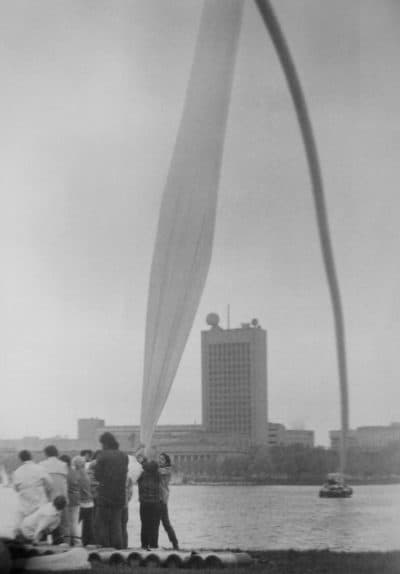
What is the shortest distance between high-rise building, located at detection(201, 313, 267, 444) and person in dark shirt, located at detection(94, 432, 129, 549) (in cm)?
157

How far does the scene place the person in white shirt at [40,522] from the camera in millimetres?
5039

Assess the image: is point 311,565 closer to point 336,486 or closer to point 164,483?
point 164,483

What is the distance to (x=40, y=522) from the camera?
506 centimetres

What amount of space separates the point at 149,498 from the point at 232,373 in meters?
2.12

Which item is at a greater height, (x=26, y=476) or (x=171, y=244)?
(x=171, y=244)

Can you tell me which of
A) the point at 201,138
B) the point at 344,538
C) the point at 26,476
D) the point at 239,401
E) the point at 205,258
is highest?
→ the point at 201,138

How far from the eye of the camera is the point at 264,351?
24.6ft

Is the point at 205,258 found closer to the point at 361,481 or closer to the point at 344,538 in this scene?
the point at 344,538

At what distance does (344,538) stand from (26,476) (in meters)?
3.73

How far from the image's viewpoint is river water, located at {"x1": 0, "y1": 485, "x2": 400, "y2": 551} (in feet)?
25.3

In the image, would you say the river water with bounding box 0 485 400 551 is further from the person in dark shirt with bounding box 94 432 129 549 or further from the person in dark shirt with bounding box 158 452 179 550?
the person in dark shirt with bounding box 158 452 179 550

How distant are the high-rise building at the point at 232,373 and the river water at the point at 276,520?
1022 millimetres

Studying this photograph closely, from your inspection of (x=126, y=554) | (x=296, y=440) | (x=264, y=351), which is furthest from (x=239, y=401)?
(x=126, y=554)

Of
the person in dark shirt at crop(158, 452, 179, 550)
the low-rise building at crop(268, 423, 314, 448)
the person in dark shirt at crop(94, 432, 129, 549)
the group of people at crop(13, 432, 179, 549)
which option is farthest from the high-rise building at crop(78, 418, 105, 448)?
the low-rise building at crop(268, 423, 314, 448)
